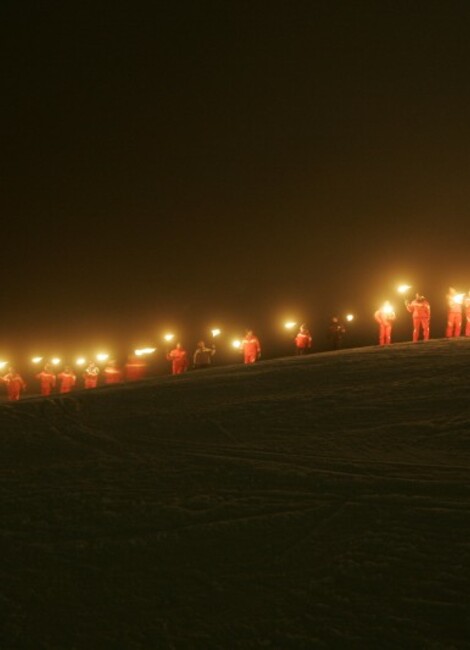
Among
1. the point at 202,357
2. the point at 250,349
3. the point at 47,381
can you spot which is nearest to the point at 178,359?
the point at 202,357

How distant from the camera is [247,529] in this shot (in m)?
5.30

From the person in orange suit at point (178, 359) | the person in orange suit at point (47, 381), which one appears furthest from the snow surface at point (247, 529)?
the person in orange suit at point (47, 381)

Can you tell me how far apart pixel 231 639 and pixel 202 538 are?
1.28m

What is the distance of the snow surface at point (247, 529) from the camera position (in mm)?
4109

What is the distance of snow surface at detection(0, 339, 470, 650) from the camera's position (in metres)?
4.11

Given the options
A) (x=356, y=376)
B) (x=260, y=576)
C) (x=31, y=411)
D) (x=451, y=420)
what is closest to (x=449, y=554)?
(x=260, y=576)

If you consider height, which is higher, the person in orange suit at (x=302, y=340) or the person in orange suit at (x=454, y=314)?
the person in orange suit at (x=454, y=314)

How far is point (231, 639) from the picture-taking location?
399 centimetres

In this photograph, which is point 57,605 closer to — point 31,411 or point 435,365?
point 31,411

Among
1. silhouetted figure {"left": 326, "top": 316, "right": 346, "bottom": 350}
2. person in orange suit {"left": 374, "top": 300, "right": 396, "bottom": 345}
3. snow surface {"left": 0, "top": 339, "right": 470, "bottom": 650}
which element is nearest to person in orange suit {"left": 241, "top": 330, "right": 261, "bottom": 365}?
silhouetted figure {"left": 326, "top": 316, "right": 346, "bottom": 350}

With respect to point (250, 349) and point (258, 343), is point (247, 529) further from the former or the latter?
point (258, 343)

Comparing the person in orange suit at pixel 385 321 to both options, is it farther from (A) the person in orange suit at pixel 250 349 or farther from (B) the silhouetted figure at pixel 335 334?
(A) the person in orange suit at pixel 250 349

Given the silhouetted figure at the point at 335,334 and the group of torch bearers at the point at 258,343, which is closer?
the group of torch bearers at the point at 258,343

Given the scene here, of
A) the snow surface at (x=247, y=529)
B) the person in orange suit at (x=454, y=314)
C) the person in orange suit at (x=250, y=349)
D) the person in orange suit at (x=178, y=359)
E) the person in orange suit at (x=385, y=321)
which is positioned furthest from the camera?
the person in orange suit at (x=178, y=359)
